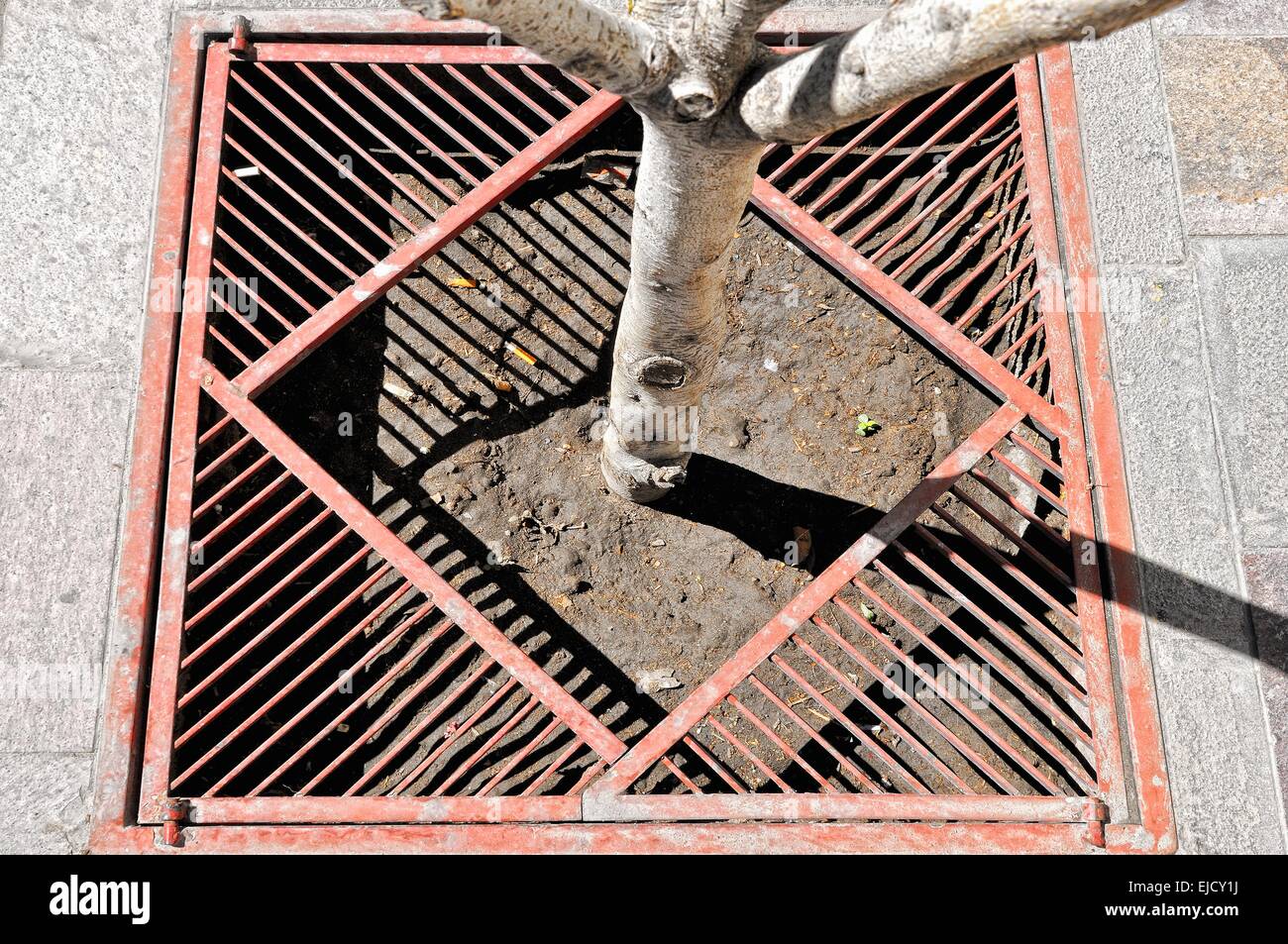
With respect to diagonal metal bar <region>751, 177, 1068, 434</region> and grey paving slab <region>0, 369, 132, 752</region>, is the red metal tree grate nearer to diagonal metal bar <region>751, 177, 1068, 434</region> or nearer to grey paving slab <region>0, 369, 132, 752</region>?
diagonal metal bar <region>751, 177, 1068, 434</region>

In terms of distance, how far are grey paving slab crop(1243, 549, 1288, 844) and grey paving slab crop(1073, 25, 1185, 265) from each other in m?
1.27

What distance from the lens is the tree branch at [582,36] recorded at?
2027 mm

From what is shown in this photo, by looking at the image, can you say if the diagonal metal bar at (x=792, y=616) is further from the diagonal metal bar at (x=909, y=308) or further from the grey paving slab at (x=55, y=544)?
the grey paving slab at (x=55, y=544)

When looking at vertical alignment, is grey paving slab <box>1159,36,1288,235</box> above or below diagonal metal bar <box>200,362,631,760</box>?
above

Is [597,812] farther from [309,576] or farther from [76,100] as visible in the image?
[76,100]

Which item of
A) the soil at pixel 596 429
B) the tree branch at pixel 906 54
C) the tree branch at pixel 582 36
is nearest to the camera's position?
the tree branch at pixel 906 54

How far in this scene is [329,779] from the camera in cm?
451

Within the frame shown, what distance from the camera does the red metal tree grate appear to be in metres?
3.83

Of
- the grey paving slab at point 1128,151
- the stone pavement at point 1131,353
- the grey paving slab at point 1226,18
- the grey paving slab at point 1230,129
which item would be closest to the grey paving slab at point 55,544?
the stone pavement at point 1131,353

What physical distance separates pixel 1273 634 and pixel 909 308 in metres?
1.81

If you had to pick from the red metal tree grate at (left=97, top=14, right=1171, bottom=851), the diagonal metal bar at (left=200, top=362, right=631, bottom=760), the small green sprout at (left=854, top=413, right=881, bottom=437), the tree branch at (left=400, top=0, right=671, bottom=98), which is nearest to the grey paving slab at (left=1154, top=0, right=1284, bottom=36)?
the red metal tree grate at (left=97, top=14, right=1171, bottom=851)

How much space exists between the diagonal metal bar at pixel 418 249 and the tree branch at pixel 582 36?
210cm

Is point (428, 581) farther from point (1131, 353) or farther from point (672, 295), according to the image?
point (1131, 353)
